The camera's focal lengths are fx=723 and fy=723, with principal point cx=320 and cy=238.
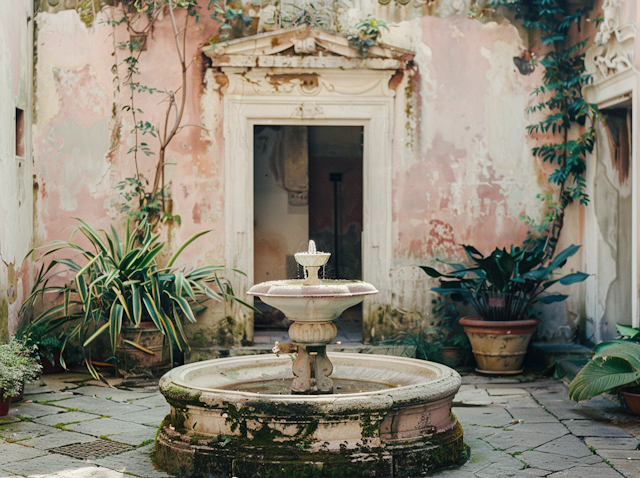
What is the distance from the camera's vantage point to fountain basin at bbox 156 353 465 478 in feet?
11.2

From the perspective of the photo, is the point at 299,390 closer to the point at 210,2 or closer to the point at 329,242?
the point at 210,2

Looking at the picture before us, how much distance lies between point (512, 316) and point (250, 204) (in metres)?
2.60

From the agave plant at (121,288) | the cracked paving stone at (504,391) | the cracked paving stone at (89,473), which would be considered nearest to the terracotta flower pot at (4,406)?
the agave plant at (121,288)

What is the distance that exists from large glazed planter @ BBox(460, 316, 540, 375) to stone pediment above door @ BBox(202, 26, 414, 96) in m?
2.32

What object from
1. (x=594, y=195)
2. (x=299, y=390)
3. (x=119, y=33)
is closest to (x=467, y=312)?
(x=594, y=195)

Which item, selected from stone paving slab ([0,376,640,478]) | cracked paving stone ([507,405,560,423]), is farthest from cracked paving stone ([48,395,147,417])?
cracked paving stone ([507,405,560,423])

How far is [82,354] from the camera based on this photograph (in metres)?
6.50

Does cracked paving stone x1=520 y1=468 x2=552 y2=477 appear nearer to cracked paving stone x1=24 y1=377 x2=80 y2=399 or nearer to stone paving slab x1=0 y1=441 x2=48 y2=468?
stone paving slab x1=0 y1=441 x2=48 y2=468

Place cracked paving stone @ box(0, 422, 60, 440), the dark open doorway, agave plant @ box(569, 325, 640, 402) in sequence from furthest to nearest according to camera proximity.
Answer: the dark open doorway
agave plant @ box(569, 325, 640, 402)
cracked paving stone @ box(0, 422, 60, 440)

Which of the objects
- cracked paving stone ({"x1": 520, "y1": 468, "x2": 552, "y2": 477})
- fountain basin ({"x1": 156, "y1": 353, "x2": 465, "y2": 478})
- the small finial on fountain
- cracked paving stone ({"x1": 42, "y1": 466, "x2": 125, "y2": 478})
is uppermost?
the small finial on fountain

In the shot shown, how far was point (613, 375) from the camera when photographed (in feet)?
14.9

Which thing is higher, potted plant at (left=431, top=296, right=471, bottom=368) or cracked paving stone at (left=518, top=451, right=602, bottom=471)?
potted plant at (left=431, top=296, right=471, bottom=368)

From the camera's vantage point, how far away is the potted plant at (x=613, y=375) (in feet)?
14.8

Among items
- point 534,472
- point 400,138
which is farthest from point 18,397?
point 400,138
